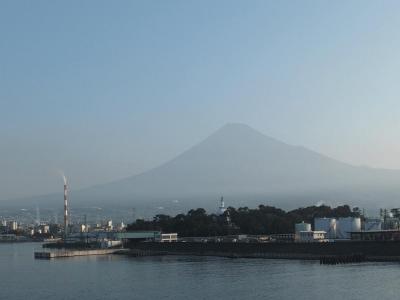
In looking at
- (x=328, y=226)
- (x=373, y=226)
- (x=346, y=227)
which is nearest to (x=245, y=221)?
(x=328, y=226)

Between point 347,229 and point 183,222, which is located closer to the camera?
point 347,229

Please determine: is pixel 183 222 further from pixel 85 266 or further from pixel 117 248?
pixel 85 266

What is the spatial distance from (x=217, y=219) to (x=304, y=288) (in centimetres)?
2710

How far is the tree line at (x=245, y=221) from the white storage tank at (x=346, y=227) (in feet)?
19.3

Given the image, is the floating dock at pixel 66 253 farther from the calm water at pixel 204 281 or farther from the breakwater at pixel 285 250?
the calm water at pixel 204 281

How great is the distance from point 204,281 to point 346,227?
16817 mm

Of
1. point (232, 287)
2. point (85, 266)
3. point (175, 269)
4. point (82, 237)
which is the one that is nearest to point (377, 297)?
point (232, 287)

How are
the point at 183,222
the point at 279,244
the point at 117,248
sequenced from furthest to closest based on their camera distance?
the point at 183,222, the point at 117,248, the point at 279,244

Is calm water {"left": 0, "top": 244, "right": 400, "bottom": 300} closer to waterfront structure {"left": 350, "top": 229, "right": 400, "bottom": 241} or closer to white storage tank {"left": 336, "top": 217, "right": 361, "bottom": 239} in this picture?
waterfront structure {"left": 350, "top": 229, "right": 400, "bottom": 241}

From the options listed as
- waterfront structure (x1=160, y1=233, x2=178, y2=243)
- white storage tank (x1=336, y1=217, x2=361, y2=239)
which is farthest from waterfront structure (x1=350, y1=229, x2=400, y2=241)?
waterfront structure (x1=160, y1=233, x2=178, y2=243)

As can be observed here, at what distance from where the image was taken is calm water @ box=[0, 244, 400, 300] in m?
19.1

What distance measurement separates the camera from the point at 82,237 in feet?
200

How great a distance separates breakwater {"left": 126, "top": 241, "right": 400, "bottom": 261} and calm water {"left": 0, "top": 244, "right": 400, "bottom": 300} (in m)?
2.41

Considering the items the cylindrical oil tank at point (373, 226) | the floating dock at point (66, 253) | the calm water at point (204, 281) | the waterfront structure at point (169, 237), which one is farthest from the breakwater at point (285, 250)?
the cylindrical oil tank at point (373, 226)
